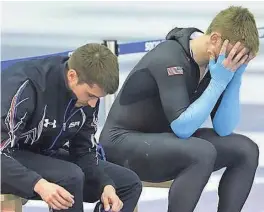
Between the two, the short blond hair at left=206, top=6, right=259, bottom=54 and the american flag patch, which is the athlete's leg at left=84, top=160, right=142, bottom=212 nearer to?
the american flag patch

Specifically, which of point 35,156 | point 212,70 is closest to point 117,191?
point 35,156

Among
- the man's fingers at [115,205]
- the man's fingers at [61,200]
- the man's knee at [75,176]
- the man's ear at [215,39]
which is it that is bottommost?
the man's fingers at [115,205]

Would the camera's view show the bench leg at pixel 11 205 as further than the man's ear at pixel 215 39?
No

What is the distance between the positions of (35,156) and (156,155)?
0.24 metres

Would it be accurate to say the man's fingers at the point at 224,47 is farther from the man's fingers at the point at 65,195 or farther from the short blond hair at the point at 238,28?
the man's fingers at the point at 65,195

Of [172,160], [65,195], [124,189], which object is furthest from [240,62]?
[65,195]

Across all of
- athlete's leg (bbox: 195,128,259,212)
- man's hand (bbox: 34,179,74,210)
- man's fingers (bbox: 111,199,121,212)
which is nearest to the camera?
man's hand (bbox: 34,179,74,210)

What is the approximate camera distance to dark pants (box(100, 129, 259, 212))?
1259mm

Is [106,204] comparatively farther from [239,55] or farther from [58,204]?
[239,55]

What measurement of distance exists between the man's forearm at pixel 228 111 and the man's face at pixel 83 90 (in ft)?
0.99

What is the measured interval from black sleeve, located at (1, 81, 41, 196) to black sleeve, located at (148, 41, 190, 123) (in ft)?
0.90

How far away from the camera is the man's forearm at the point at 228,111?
1375mm

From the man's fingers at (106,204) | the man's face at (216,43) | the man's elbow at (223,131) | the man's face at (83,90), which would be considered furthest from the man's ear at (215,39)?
the man's fingers at (106,204)

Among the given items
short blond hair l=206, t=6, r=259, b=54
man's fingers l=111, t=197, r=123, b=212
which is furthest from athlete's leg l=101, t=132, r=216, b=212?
short blond hair l=206, t=6, r=259, b=54
